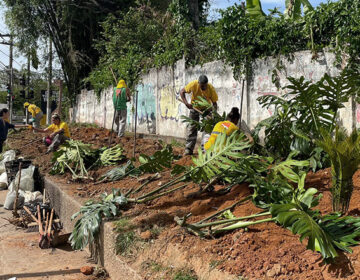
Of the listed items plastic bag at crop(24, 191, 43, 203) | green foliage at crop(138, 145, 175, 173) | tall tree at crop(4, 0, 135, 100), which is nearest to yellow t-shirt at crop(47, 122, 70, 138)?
plastic bag at crop(24, 191, 43, 203)

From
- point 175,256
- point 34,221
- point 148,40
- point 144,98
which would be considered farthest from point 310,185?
point 148,40

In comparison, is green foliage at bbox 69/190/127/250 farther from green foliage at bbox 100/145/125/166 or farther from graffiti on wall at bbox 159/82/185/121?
graffiti on wall at bbox 159/82/185/121

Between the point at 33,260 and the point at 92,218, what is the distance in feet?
3.63

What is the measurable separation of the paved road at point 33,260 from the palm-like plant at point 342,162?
8.79 ft

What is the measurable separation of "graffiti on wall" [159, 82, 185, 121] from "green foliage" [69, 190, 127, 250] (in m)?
6.75

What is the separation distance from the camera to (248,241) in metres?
3.12

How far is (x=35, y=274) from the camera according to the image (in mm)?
4355

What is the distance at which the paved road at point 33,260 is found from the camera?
4355 mm

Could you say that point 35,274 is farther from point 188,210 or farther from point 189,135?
point 189,135

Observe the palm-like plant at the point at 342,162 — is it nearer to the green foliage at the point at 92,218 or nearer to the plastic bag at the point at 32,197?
the green foliage at the point at 92,218

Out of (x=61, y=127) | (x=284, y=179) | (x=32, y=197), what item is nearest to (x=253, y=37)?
(x=61, y=127)

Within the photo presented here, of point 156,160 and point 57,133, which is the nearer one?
point 156,160

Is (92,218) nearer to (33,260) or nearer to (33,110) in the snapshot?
(33,260)

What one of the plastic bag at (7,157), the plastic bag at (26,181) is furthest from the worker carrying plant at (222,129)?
the plastic bag at (7,157)
